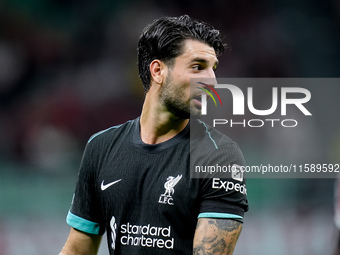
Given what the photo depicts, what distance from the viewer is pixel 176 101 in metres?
2.97

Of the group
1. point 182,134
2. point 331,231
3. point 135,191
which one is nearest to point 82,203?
point 135,191

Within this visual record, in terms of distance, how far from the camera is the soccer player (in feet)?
9.12

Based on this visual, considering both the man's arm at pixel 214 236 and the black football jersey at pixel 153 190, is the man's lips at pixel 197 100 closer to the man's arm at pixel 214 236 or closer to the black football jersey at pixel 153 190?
the black football jersey at pixel 153 190

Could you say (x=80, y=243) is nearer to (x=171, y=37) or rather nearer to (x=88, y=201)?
(x=88, y=201)

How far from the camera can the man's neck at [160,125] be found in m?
3.03

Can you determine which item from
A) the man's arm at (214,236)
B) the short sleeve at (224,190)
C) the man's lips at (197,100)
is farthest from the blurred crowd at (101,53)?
the man's arm at (214,236)

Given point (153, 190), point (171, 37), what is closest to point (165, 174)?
point (153, 190)

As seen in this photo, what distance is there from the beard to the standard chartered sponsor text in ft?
1.80

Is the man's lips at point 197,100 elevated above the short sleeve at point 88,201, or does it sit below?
above

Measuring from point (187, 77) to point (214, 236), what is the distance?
0.77 meters

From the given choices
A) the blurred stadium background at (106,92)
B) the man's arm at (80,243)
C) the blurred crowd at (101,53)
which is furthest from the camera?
the blurred crowd at (101,53)

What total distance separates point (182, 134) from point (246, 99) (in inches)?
164

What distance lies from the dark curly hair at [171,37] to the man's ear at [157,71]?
24 millimetres

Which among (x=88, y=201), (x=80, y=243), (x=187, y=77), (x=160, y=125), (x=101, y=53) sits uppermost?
(x=101, y=53)
